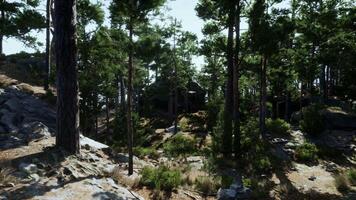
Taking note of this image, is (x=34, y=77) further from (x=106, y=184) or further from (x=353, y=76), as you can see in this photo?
(x=353, y=76)

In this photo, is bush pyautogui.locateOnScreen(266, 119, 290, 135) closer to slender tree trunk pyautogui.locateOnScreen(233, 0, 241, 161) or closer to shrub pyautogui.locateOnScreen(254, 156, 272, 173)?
slender tree trunk pyautogui.locateOnScreen(233, 0, 241, 161)

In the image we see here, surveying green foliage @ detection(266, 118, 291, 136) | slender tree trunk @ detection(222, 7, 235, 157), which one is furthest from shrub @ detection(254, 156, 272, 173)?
green foliage @ detection(266, 118, 291, 136)

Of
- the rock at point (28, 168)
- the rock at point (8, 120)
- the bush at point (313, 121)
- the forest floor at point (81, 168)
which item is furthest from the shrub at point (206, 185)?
the bush at point (313, 121)

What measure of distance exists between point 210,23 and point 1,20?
14.1 metres

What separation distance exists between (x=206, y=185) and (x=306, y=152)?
9.54 meters

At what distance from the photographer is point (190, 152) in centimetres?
2230

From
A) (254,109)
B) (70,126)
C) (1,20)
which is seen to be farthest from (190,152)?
(254,109)

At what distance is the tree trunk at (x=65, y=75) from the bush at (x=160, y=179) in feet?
8.47

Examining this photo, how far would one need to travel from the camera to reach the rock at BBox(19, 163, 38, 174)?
32.1 ft

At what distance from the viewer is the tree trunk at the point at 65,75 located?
11.5m

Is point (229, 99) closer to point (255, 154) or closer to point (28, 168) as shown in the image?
point (255, 154)

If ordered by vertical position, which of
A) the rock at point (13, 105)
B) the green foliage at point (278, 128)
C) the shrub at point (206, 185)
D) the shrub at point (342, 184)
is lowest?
the shrub at point (342, 184)

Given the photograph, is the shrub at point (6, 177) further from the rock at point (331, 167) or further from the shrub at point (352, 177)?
the rock at point (331, 167)

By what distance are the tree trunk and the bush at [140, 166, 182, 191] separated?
2581 millimetres
